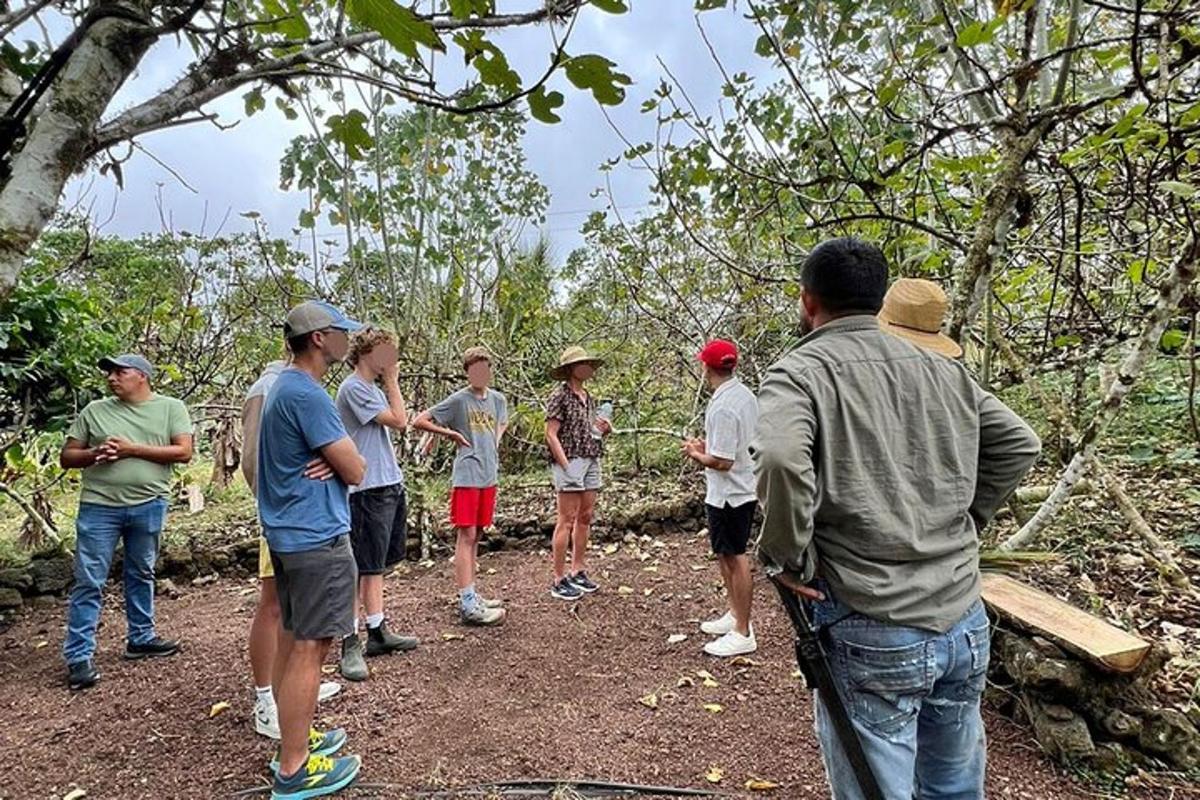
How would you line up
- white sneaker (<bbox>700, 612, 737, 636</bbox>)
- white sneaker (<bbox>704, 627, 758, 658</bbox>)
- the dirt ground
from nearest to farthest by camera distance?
the dirt ground < white sneaker (<bbox>704, 627, 758, 658</bbox>) < white sneaker (<bbox>700, 612, 737, 636</bbox>)

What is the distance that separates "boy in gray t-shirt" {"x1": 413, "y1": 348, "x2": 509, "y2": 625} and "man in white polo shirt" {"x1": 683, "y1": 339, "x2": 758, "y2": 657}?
56.3 inches

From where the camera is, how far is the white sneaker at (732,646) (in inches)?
154

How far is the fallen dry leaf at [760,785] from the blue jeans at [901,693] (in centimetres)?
107

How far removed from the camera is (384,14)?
0.80 m

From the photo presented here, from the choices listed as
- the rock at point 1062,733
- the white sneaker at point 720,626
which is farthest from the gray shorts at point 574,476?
the rock at point 1062,733

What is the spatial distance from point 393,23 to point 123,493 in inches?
162

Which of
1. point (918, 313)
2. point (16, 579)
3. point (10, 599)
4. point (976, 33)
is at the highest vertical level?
point (976, 33)

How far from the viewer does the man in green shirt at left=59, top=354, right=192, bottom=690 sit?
3.79 meters

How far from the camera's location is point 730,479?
3.87 metres

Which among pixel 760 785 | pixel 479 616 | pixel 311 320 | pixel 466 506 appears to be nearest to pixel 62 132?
pixel 311 320

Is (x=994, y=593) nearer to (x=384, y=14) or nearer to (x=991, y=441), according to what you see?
(x=991, y=441)

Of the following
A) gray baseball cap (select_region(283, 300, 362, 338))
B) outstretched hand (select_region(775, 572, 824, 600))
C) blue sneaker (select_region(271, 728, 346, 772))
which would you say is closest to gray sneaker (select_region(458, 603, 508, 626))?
blue sneaker (select_region(271, 728, 346, 772))

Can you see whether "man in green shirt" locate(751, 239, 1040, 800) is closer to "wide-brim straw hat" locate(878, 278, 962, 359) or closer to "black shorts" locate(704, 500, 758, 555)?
"wide-brim straw hat" locate(878, 278, 962, 359)

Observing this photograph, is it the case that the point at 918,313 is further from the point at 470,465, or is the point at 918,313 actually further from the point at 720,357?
the point at 470,465
